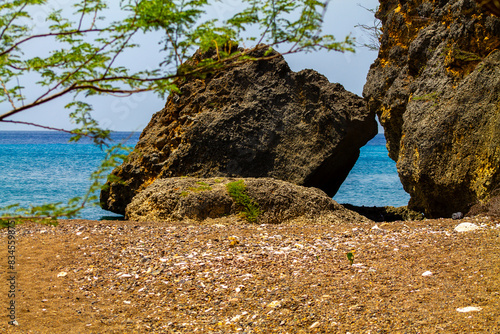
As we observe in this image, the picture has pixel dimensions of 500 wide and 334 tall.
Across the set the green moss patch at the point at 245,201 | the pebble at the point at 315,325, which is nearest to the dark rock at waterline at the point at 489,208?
the green moss patch at the point at 245,201

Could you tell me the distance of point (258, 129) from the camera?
30.0 ft

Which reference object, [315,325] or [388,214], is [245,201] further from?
[388,214]

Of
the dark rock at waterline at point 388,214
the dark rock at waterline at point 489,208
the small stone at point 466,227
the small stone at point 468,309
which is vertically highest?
the dark rock at waterline at point 489,208

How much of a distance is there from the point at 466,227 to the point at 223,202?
3.34m

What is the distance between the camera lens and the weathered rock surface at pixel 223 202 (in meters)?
7.12

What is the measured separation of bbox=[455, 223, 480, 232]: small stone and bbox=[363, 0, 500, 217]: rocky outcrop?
1117 mm

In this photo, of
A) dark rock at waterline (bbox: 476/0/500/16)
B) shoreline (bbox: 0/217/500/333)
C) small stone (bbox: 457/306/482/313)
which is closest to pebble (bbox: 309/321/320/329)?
shoreline (bbox: 0/217/500/333)

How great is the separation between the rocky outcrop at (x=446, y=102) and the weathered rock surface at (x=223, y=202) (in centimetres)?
154

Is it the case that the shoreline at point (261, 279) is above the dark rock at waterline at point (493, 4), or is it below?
below

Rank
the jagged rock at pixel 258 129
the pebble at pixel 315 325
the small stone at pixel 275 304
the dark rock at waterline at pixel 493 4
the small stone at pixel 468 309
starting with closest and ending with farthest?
1. the dark rock at waterline at pixel 493 4
2. the small stone at pixel 468 309
3. the pebble at pixel 315 325
4. the small stone at pixel 275 304
5. the jagged rock at pixel 258 129

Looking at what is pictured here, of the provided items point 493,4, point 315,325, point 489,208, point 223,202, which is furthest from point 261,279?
point 489,208

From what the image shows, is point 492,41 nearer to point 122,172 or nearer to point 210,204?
point 210,204

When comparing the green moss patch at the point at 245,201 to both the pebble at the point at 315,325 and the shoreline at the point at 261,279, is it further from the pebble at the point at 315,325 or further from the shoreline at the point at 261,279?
the pebble at the point at 315,325

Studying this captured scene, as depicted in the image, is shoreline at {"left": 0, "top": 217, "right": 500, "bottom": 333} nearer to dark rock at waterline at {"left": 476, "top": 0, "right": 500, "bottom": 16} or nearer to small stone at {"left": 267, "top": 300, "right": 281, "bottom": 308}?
small stone at {"left": 267, "top": 300, "right": 281, "bottom": 308}
